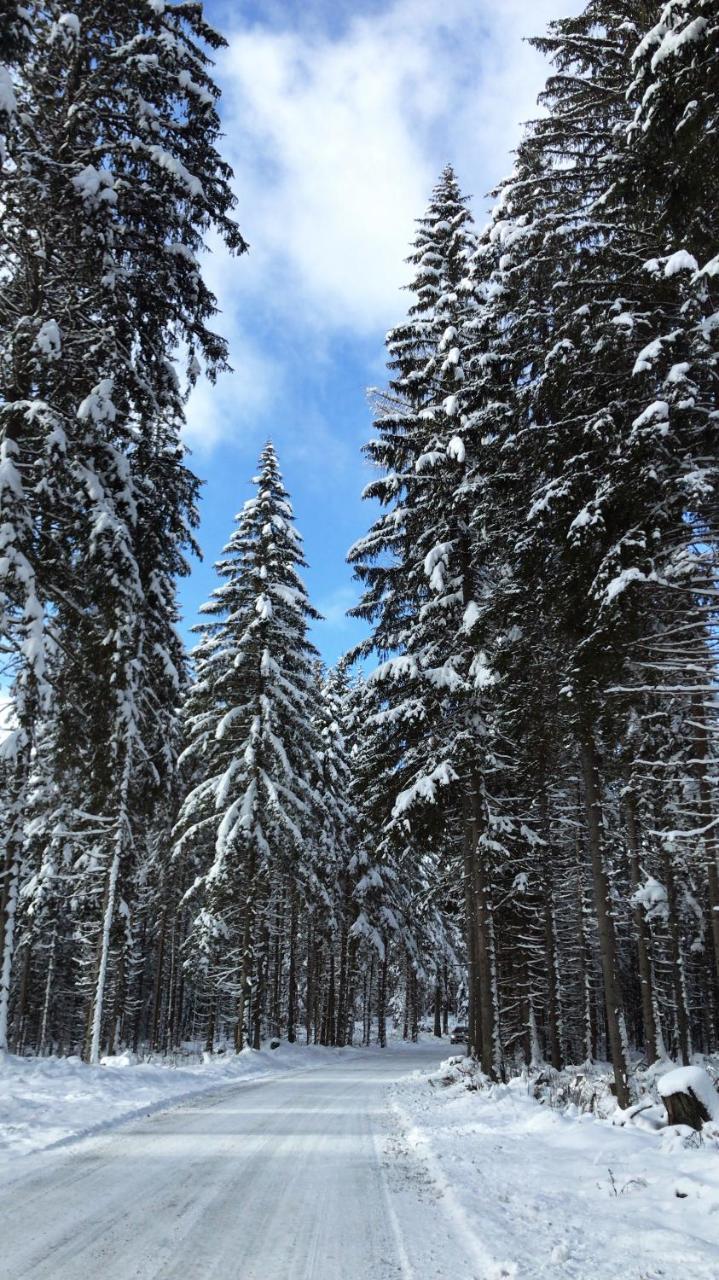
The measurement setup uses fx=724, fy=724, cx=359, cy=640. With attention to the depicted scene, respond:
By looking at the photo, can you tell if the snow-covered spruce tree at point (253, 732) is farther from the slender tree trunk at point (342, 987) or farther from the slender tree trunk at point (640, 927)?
the slender tree trunk at point (342, 987)

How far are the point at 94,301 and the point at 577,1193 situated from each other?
37.9ft

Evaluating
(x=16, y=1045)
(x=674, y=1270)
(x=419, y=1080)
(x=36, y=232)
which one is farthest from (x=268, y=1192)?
(x=16, y=1045)

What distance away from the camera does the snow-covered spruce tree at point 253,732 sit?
69.2ft

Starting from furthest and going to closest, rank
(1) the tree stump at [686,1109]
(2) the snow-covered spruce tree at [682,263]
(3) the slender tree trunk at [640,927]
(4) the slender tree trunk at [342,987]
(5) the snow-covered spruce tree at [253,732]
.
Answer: (4) the slender tree trunk at [342,987] < (5) the snow-covered spruce tree at [253,732] < (3) the slender tree trunk at [640,927] < (1) the tree stump at [686,1109] < (2) the snow-covered spruce tree at [682,263]

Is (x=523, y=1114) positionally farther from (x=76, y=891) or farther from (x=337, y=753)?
(x=337, y=753)

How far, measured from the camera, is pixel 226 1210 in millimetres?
5348

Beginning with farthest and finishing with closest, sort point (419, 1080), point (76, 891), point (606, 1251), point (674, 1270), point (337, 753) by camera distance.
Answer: point (337, 753), point (76, 891), point (419, 1080), point (606, 1251), point (674, 1270)

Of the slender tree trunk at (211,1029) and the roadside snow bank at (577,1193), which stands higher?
the roadside snow bank at (577,1193)

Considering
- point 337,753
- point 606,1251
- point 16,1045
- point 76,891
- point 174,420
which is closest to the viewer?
point 606,1251

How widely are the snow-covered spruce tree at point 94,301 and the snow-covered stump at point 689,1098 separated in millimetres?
7850

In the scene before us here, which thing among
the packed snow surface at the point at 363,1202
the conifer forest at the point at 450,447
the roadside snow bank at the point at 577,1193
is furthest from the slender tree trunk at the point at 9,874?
the roadside snow bank at the point at 577,1193

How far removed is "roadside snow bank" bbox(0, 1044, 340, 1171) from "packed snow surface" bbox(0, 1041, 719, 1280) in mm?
270

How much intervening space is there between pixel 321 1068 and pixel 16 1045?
36.5 metres

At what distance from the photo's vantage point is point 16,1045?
48.5 meters
